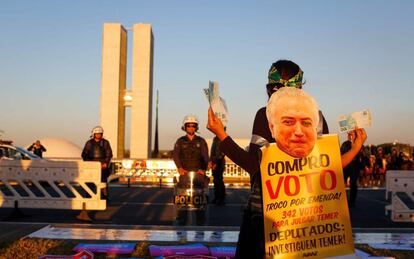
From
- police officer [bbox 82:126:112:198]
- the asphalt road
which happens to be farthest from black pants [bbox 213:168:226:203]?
police officer [bbox 82:126:112:198]

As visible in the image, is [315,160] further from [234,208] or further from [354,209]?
[354,209]

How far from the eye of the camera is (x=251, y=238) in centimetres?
298

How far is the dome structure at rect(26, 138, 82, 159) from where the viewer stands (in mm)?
44781

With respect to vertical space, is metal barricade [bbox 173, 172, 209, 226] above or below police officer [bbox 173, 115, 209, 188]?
below

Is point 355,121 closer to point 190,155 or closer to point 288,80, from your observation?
point 288,80

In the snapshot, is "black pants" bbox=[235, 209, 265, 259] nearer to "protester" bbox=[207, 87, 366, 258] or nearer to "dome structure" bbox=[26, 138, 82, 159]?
"protester" bbox=[207, 87, 366, 258]

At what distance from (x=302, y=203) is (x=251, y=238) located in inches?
15.2

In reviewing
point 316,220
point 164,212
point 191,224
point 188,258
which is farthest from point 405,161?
Result: point 316,220

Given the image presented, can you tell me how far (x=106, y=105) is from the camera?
28.9 meters

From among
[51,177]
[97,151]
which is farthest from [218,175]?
[51,177]

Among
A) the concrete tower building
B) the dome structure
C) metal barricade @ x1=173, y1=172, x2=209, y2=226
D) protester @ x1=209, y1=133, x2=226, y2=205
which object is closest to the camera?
metal barricade @ x1=173, y1=172, x2=209, y2=226

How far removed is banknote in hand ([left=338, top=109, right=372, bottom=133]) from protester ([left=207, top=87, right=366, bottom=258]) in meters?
0.59

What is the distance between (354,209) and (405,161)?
700 centimetres

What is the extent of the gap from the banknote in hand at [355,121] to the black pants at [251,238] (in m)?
0.91
